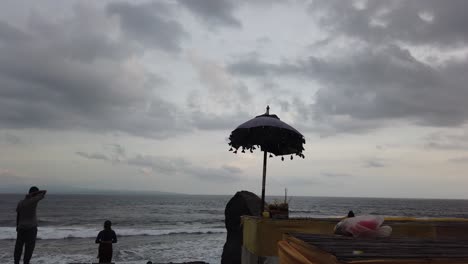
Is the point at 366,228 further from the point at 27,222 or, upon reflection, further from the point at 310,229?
the point at 27,222

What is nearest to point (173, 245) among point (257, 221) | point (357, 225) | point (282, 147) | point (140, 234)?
point (140, 234)

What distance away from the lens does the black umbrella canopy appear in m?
8.73

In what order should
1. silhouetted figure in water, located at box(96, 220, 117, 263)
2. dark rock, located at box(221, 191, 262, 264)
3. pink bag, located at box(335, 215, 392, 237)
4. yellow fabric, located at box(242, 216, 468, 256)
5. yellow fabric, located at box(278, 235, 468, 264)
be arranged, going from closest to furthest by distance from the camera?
yellow fabric, located at box(278, 235, 468, 264), pink bag, located at box(335, 215, 392, 237), yellow fabric, located at box(242, 216, 468, 256), silhouetted figure in water, located at box(96, 220, 117, 263), dark rock, located at box(221, 191, 262, 264)

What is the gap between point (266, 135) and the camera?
8797 millimetres

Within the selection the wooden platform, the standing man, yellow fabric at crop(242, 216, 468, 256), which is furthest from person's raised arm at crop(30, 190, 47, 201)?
the wooden platform

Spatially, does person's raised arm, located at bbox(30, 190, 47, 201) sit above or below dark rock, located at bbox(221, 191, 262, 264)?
above

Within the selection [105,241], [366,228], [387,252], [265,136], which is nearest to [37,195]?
[105,241]

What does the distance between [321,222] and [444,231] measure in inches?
83.9

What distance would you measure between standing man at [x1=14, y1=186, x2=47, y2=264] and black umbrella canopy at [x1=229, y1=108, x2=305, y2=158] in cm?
464

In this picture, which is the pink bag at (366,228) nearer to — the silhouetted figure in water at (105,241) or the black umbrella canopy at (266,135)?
the black umbrella canopy at (266,135)

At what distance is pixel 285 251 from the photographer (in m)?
3.38

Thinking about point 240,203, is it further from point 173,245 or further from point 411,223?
point 173,245

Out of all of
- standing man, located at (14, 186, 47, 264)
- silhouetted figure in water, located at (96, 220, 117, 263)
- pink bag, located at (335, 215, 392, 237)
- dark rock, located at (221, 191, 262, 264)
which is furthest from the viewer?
dark rock, located at (221, 191, 262, 264)

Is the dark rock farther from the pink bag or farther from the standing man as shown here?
the pink bag
